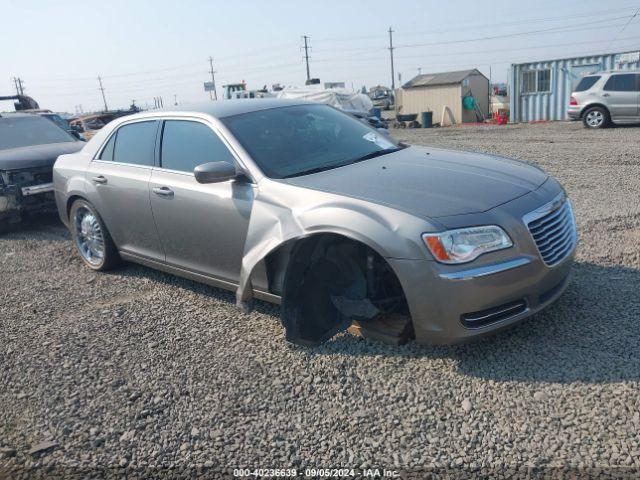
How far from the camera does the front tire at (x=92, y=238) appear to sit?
5449mm

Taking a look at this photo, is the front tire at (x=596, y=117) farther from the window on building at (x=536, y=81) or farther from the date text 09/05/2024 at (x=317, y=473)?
the date text 09/05/2024 at (x=317, y=473)

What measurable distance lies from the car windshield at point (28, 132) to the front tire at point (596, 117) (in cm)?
1505

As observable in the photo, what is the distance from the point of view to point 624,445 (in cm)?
255

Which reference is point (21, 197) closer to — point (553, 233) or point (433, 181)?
point (433, 181)

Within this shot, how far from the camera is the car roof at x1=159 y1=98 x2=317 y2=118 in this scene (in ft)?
14.7

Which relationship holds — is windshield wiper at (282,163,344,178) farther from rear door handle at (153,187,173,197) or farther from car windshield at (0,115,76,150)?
car windshield at (0,115,76,150)

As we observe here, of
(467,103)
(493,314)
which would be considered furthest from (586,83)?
(493,314)

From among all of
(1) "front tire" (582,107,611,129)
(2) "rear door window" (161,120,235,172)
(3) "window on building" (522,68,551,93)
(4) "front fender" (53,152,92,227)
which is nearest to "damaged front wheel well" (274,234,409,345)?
(2) "rear door window" (161,120,235,172)

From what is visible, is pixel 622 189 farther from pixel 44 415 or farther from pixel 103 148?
pixel 44 415

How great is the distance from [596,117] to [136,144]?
1632cm

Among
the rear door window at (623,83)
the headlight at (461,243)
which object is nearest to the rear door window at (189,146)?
the headlight at (461,243)

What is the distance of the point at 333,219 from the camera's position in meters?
3.37

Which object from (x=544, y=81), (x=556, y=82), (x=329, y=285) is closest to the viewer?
(x=329, y=285)

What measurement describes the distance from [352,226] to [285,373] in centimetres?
100
